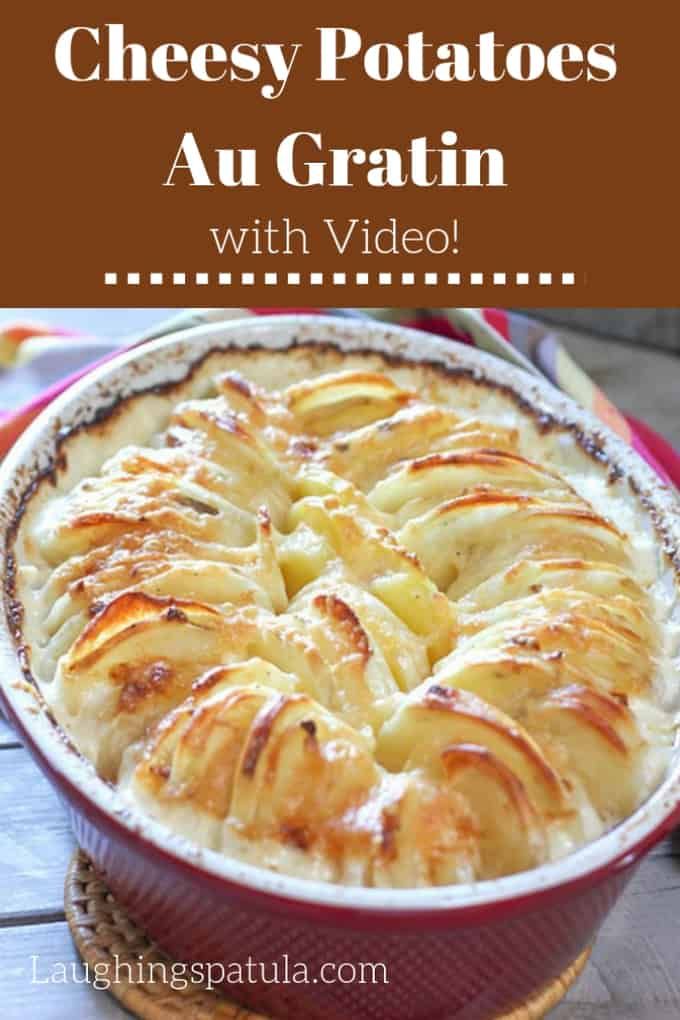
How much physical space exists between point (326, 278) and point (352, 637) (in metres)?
1.14

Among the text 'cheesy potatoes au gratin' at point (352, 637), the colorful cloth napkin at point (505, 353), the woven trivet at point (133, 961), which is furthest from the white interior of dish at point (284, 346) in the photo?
the woven trivet at point (133, 961)

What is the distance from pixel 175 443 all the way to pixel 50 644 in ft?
1.81

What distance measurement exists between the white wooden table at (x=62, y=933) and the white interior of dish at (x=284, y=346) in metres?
0.46

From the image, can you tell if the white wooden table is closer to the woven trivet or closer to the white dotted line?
the woven trivet

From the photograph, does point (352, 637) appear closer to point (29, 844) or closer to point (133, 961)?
point (133, 961)

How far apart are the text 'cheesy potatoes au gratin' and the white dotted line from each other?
352 millimetres

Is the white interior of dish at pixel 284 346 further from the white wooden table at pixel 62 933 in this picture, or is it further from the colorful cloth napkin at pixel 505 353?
the white wooden table at pixel 62 933

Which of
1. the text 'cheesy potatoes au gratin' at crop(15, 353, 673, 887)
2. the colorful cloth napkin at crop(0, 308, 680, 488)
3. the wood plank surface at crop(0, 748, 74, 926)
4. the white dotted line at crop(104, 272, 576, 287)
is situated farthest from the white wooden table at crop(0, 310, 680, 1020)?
the white dotted line at crop(104, 272, 576, 287)

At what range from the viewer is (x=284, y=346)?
9.22 feet

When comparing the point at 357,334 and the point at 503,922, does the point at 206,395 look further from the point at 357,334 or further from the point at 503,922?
the point at 503,922

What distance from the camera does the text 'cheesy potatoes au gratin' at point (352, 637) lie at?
5.93 ft

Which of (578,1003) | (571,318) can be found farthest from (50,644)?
(571,318)

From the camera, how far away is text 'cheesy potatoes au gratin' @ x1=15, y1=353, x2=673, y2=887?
181 cm

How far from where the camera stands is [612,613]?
7.07 ft
